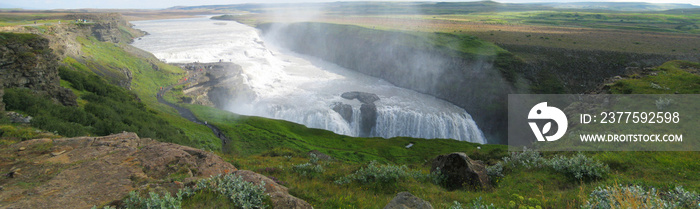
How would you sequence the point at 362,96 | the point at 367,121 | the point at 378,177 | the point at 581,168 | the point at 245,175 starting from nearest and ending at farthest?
1. the point at 245,175
2. the point at 581,168
3. the point at 378,177
4. the point at 367,121
5. the point at 362,96

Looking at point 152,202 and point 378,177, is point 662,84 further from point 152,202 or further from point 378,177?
point 152,202

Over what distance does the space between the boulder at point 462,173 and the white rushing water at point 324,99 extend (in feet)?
129

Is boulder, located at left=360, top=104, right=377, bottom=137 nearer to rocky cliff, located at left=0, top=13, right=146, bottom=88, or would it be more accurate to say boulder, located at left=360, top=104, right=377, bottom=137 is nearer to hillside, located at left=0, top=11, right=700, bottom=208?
hillside, located at left=0, top=11, right=700, bottom=208

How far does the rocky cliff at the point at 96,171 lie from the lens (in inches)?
304

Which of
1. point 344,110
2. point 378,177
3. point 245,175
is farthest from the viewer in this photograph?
point 344,110

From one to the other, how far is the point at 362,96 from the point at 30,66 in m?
44.9

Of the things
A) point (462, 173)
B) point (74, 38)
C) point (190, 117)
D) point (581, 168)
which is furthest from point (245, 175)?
point (74, 38)

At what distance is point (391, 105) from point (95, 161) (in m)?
50.5

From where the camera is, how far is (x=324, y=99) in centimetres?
6003

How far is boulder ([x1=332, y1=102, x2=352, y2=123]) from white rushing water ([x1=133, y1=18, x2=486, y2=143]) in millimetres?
736

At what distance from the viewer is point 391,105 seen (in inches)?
2281

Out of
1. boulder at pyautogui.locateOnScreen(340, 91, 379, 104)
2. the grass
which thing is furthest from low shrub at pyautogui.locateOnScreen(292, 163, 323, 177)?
boulder at pyautogui.locateOnScreen(340, 91, 379, 104)

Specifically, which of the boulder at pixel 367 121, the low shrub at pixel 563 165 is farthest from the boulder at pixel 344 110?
the low shrub at pixel 563 165

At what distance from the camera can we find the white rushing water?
5366 cm
